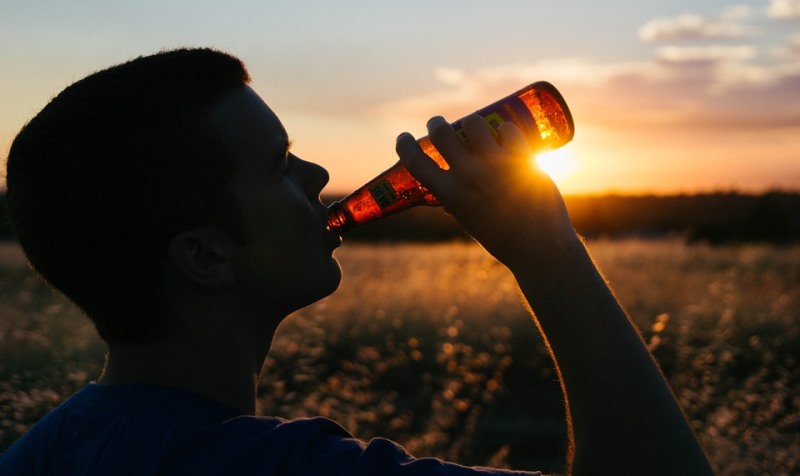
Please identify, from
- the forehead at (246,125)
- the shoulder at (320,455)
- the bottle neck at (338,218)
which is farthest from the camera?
the bottle neck at (338,218)

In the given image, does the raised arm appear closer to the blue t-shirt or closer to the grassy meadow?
the blue t-shirt

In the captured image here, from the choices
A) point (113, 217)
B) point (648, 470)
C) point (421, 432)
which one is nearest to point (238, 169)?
point (113, 217)

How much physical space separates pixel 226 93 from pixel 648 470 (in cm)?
91

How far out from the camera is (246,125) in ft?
4.53

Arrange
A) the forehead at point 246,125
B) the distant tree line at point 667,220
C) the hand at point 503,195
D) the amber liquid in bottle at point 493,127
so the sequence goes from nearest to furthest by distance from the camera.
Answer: the hand at point 503,195, the forehead at point 246,125, the amber liquid in bottle at point 493,127, the distant tree line at point 667,220

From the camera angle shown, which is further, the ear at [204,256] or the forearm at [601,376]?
the ear at [204,256]

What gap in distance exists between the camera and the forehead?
4.41ft

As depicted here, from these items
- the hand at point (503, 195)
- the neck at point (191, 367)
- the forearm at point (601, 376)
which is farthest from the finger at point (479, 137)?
the neck at point (191, 367)

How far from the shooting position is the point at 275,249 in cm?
138

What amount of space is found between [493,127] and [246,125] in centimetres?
62

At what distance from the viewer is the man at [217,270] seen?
1.07 meters

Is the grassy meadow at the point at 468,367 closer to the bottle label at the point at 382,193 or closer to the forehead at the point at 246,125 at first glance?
the bottle label at the point at 382,193

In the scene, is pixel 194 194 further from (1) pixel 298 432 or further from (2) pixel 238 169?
(1) pixel 298 432

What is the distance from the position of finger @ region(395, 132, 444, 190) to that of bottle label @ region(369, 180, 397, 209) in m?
0.81
